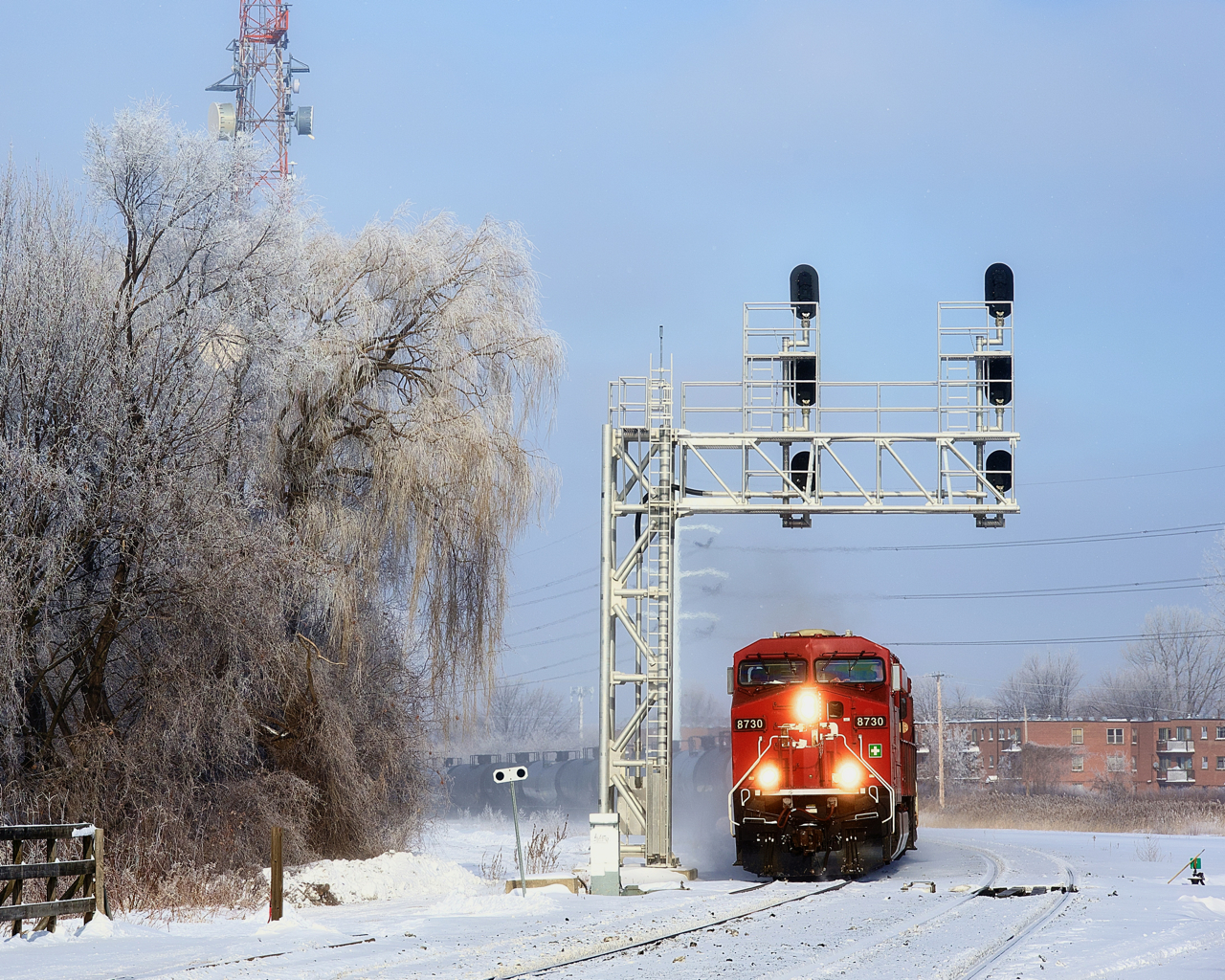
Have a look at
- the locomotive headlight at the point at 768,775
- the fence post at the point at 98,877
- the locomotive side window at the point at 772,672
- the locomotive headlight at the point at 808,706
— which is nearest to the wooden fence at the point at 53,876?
the fence post at the point at 98,877

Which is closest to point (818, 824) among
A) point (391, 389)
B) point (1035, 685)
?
point (391, 389)

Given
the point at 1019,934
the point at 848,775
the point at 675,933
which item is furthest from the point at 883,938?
the point at 848,775

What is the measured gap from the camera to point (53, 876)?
497 inches

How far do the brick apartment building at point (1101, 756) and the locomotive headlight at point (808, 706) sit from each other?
199ft

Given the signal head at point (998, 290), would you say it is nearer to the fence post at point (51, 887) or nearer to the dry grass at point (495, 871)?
the dry grass at point (495, 871)

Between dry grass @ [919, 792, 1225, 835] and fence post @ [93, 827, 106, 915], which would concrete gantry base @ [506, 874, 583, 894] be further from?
dry grass @ [919, 792, 1225, 835]

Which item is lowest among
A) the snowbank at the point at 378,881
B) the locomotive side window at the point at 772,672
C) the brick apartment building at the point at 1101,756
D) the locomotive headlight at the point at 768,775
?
the brick apartment building at the point at 1101,756

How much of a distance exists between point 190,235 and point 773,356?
971 cm

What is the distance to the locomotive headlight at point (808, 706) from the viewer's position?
72.9ft

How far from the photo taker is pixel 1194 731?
82688 mm

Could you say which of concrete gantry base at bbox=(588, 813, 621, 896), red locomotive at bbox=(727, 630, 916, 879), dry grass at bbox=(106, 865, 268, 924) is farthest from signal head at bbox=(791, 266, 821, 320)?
dry grass at bbox=(106, 865, 268, 924)

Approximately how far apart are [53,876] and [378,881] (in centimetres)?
769

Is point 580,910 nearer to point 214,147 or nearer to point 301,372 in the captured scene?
point 301,372

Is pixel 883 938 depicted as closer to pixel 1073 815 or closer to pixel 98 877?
pixel 98 877
